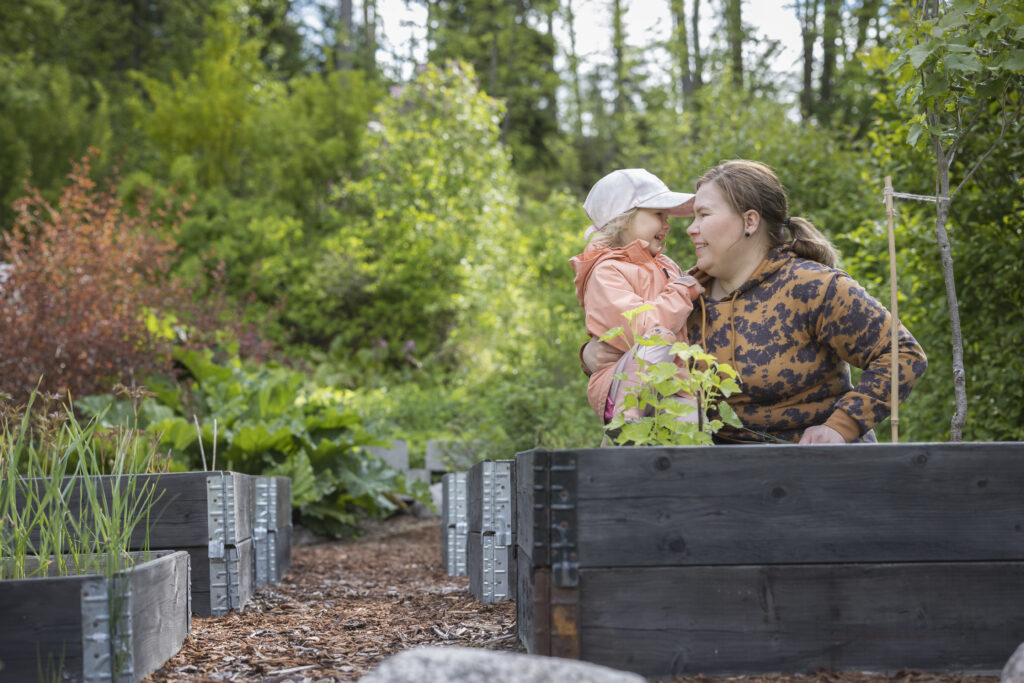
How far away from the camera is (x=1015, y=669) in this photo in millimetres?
1866

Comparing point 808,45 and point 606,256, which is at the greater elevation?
point 808,45

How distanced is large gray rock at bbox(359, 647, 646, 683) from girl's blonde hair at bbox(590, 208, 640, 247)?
1.46m

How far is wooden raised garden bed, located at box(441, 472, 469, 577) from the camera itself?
4.72 metres

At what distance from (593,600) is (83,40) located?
20.6 metres

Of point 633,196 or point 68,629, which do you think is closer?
point 68,629

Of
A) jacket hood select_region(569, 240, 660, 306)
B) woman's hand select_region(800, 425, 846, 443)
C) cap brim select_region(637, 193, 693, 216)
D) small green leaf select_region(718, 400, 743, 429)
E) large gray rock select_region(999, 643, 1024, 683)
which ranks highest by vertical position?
cap brim select_region(637, 193, 693, 216)

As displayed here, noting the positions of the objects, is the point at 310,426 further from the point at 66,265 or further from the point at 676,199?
the point at 676,199

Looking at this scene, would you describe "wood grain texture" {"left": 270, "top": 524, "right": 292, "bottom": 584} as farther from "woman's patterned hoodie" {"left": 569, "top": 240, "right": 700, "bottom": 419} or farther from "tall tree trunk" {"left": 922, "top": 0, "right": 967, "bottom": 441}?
"tall tree trunk" {"left": 922, "top": 0, "right": 967, "bottom": 441}

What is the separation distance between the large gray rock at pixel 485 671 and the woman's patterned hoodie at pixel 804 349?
3.71ft

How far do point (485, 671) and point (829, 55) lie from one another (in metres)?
18.4

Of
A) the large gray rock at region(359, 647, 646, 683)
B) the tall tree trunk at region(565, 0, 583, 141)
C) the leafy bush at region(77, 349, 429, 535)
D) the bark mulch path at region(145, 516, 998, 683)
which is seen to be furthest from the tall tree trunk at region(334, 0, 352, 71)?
the large gray rock at region(359, 647, 646, 683)

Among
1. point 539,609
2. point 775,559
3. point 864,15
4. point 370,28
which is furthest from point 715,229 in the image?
point 370,28

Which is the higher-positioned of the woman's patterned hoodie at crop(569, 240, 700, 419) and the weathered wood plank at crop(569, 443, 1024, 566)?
the woman's patterned hoodie at crop(569, 240, 700, 419)

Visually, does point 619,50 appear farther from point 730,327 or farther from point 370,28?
point 730,327
